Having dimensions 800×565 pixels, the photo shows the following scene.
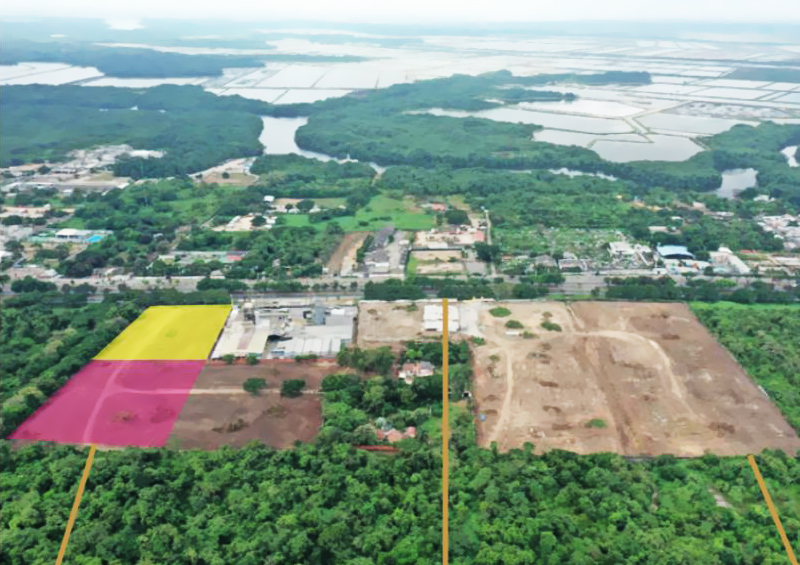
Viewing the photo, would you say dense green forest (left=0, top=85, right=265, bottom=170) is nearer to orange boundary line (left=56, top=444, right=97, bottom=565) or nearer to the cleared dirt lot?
the cleared dirt lot

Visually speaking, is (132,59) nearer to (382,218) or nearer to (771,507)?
(382,218)

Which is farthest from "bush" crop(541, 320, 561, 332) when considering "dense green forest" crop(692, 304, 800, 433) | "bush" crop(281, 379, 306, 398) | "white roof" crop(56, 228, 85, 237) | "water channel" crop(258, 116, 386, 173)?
"water channel" crop(258, 116, 386, 173)

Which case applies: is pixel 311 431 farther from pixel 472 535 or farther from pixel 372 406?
pixel 472 535

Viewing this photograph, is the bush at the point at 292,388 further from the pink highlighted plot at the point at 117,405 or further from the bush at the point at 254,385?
the pink highlighted plot at the point at 117,405

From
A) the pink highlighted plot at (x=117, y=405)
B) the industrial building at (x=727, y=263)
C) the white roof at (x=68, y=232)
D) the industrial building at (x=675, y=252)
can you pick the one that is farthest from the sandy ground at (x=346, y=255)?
the industrial building at (x=727, y=263)

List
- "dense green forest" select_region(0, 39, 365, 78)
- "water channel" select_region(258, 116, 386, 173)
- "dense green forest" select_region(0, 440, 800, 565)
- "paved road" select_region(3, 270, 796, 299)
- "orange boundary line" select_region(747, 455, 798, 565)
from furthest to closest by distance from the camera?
"dense green forest" select_region(0, 39, 365, 78) < "water channel" select_region(258, 116, 386, 173) < "paved road" select_region(3, 270, 796, 299) < "dense green forest" select_region(0, 440, 800, 565) < "orange boundary line" select_region(747, 455, 798, 565)

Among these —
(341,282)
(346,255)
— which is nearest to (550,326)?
(341,282)

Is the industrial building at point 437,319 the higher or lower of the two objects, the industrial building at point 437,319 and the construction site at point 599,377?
the higher
